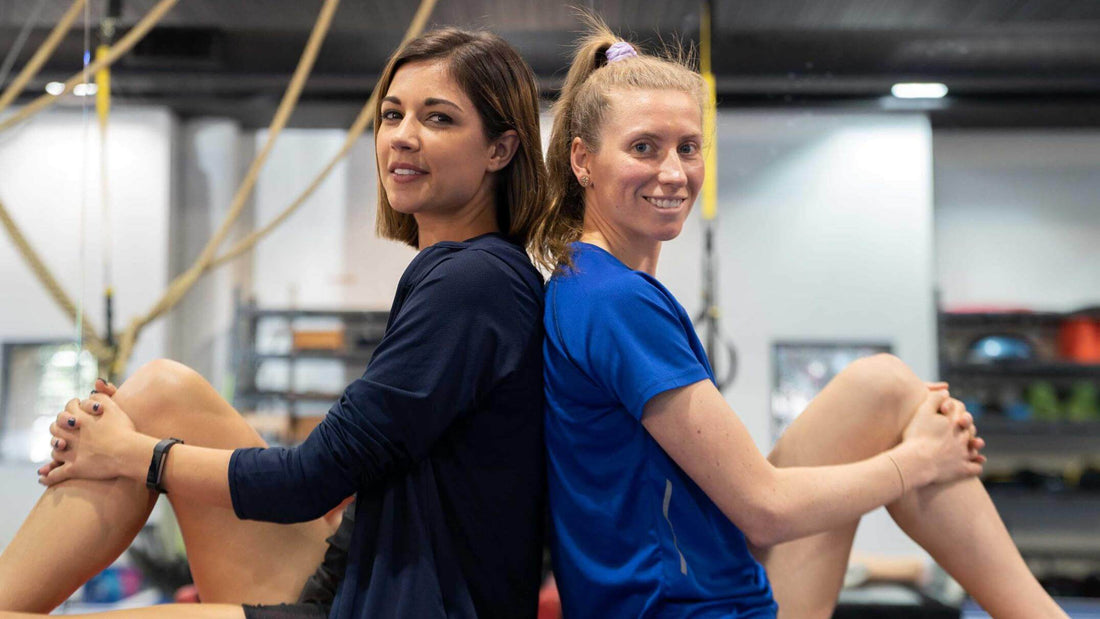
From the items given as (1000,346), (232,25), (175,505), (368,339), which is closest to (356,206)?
(368,339)

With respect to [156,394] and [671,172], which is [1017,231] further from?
[156,394]

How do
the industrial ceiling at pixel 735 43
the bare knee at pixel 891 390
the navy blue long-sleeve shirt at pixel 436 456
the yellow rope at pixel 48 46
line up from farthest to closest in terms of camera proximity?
the industrial ceiling at pixel 735 43
the yellow rope at pixel 48 46
the bare knee at pixel 891 390
the navy blue long-sleeve shirt at pixel 436 456

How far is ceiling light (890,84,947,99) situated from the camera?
11.9ft

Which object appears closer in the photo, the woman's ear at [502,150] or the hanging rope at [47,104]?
the woman's ear at [502,150]

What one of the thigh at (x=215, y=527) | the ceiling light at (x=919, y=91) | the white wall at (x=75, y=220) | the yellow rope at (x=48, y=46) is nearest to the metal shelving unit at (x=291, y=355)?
the white wall at (x=75, y=220)

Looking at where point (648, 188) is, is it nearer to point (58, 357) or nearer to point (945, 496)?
point (945, 496)

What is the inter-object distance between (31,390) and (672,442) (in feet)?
9.95

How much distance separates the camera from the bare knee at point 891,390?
116cm

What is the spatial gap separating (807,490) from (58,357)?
3.07m

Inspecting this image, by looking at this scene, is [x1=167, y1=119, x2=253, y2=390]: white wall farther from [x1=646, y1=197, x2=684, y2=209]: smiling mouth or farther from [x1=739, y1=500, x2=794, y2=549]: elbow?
[x1=739, y1=500, x2=794, y2=549]: elbow

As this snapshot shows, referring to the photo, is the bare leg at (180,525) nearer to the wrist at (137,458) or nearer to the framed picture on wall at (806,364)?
the wrist at (137,458)

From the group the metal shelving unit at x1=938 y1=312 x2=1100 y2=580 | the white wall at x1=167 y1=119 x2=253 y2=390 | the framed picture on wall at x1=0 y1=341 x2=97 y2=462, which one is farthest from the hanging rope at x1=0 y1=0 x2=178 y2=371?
the metal shelving unit at x1=938 y1=312 x2=1100 y2=580

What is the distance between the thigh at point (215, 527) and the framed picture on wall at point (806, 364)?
3.12 metres

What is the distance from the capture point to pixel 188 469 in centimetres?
98
